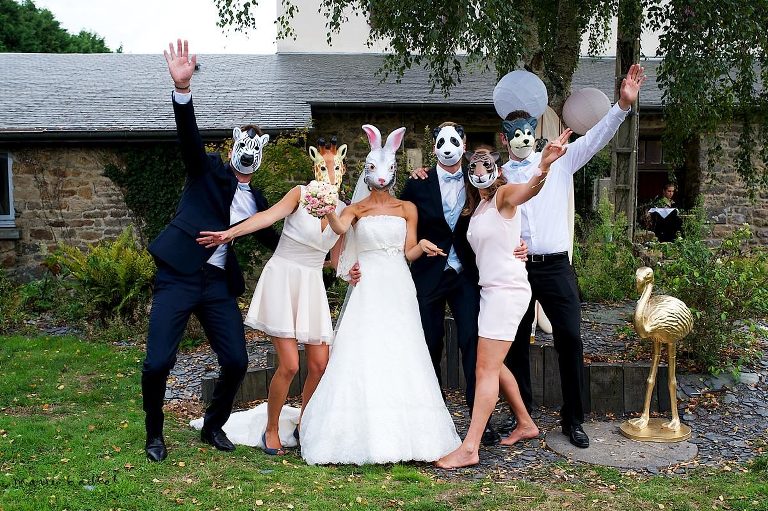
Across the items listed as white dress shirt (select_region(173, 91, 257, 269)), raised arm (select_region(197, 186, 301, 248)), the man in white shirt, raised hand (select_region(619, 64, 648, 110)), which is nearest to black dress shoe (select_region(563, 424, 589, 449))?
the man in white shirt

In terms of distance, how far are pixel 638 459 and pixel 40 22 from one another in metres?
31.6

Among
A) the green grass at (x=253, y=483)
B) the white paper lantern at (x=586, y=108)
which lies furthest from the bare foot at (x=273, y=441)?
A: the white paper lantern at (x=586, y=108)

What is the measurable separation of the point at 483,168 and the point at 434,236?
2.02ft

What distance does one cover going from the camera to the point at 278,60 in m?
17.7

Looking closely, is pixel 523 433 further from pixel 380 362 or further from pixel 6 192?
pixel 6 192

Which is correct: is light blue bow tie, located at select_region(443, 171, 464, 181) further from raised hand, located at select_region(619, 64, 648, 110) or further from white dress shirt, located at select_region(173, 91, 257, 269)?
white dress shirt, located at select_region(173, 91, 257, 269)

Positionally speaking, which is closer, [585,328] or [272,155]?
[585,328]

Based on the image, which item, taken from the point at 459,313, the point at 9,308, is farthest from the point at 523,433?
the point at 9,308

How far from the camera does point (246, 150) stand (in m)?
5.18

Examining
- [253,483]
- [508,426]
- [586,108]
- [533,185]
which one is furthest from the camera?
[586,108]

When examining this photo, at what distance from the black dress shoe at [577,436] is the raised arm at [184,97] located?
3111 millimetres

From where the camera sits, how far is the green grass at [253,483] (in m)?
4.30

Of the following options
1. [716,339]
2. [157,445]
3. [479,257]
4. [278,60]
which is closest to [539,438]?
[479,257]

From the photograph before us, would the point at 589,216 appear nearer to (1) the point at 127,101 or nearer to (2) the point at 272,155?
(2) the point at 272,155
